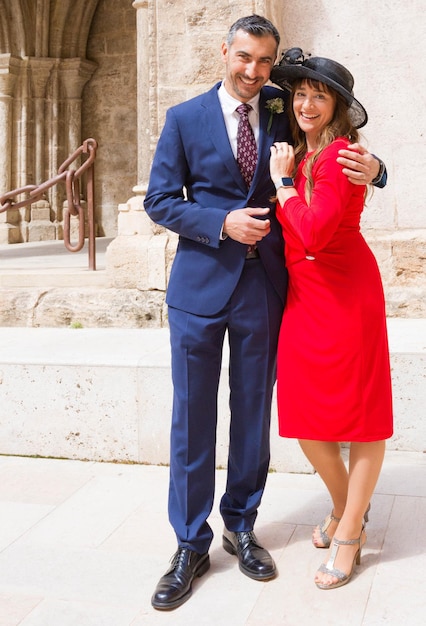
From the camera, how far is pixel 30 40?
500 inches

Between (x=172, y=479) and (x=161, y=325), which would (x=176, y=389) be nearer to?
(x=172, y=479)

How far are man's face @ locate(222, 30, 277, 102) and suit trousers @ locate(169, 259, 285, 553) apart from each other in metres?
0.52

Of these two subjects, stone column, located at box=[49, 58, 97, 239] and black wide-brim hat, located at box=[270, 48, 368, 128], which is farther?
stone column, located at box=[49, 58, 97, 239]

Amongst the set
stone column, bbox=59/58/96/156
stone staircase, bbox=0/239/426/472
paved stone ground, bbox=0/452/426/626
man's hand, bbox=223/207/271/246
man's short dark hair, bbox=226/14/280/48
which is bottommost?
paved stone ground, bbox=0/452/426/626

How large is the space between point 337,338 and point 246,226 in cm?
43

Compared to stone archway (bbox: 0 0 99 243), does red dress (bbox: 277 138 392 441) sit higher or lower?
lower

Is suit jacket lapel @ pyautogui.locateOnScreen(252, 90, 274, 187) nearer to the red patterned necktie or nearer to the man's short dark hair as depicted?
the red patterned necktie

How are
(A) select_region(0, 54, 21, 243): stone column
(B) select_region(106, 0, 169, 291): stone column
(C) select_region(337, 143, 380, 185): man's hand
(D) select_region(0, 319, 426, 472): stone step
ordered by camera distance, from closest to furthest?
(C) select_region(337, 143, 380, 185): man's hand → (D) select_region(0, 319, 426, 472): stone step → (B) select_region(106, 0, 169, 291): stone column → (A) select_region(0, 54, 21, 243): stone column

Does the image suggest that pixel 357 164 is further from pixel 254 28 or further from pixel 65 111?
pixel 65 111

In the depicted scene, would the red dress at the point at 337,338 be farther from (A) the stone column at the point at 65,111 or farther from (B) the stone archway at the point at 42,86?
(A) the stone column at the point at 65,111

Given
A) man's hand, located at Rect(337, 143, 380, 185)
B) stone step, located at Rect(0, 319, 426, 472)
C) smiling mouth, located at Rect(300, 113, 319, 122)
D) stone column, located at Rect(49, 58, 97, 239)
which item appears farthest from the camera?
stone column, located at Rect(49, 58, 97, 239)

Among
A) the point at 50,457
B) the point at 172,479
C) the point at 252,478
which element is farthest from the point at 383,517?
the point at 50,457

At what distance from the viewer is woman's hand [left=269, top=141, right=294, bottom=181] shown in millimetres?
2418

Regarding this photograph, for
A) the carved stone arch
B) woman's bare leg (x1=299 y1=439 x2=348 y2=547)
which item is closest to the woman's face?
woman's bare leg (x1=299 y1=439 x2=348 y2=547)
